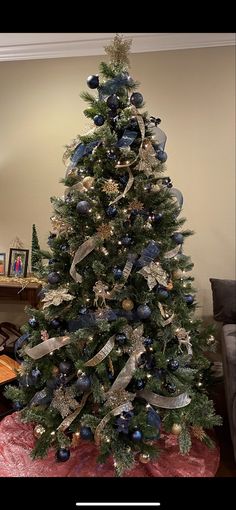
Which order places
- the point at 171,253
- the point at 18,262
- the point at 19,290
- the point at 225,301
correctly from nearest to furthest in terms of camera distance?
the point at 171,253
the point at 225,301
the point at 19,290
the point at 18,262

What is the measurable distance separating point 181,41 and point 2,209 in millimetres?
1991

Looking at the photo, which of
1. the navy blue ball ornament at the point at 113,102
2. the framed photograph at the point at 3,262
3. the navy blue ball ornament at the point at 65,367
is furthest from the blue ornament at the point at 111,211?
the framed photograph at the point at 3,262

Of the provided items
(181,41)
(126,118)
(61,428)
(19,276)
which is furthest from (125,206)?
(181,41)

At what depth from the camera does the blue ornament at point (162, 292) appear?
5.22 feet

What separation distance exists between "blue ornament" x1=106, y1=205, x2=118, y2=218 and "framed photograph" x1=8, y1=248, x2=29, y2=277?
5.14 feet

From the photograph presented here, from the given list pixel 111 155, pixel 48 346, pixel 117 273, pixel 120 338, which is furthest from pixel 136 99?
pixel 48 346

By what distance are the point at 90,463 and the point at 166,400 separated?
18.0 inches

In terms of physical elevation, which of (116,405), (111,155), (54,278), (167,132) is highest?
(167,132)

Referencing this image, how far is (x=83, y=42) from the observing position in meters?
2.77

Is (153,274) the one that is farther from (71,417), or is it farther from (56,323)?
(71,417)

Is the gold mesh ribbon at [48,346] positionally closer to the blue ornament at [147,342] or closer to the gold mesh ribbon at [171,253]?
the blue ornament at [147,342]

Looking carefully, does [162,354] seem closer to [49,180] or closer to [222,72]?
[49,180]

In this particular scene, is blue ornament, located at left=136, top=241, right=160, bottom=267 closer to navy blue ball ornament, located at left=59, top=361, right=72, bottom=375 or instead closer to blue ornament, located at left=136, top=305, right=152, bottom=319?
blue ornament, located at left=136, top=305, right=152, bottom=319
